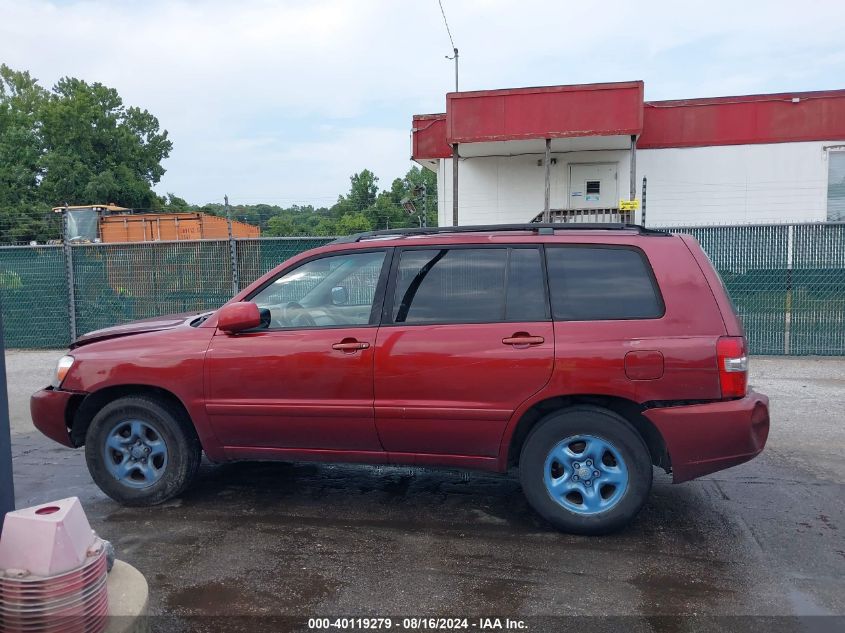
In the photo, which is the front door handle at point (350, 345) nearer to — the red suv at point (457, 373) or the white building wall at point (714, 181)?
the red suv at point (457, 373)

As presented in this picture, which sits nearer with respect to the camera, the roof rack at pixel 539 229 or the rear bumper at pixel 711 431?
the rear bumper at pixel 711 431

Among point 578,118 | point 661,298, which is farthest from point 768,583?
point 578,118

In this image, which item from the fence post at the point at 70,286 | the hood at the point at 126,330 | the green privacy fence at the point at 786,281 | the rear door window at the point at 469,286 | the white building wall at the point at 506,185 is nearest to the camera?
the rear door window at the point at 469,286

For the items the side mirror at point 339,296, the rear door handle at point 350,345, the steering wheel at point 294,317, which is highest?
the side mirror at point 339,296

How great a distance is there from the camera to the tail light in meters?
4.12

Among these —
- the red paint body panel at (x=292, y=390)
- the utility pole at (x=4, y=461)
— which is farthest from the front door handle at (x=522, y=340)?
→ the utility pole at (x=4, y=461)

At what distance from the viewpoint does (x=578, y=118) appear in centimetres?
1553

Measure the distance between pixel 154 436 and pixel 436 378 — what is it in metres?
2.01

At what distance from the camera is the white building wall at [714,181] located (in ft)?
56.5

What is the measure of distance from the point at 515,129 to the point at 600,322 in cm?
1233

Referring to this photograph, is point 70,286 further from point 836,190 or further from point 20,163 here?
point 20,163

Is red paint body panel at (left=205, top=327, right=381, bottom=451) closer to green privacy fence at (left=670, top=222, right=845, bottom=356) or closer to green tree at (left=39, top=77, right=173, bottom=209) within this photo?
green privacy fence at (left=670, top=222, right=845, bottom=356)

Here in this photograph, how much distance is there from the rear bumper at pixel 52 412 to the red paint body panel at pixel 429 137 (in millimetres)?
14613

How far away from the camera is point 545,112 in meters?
15.7
